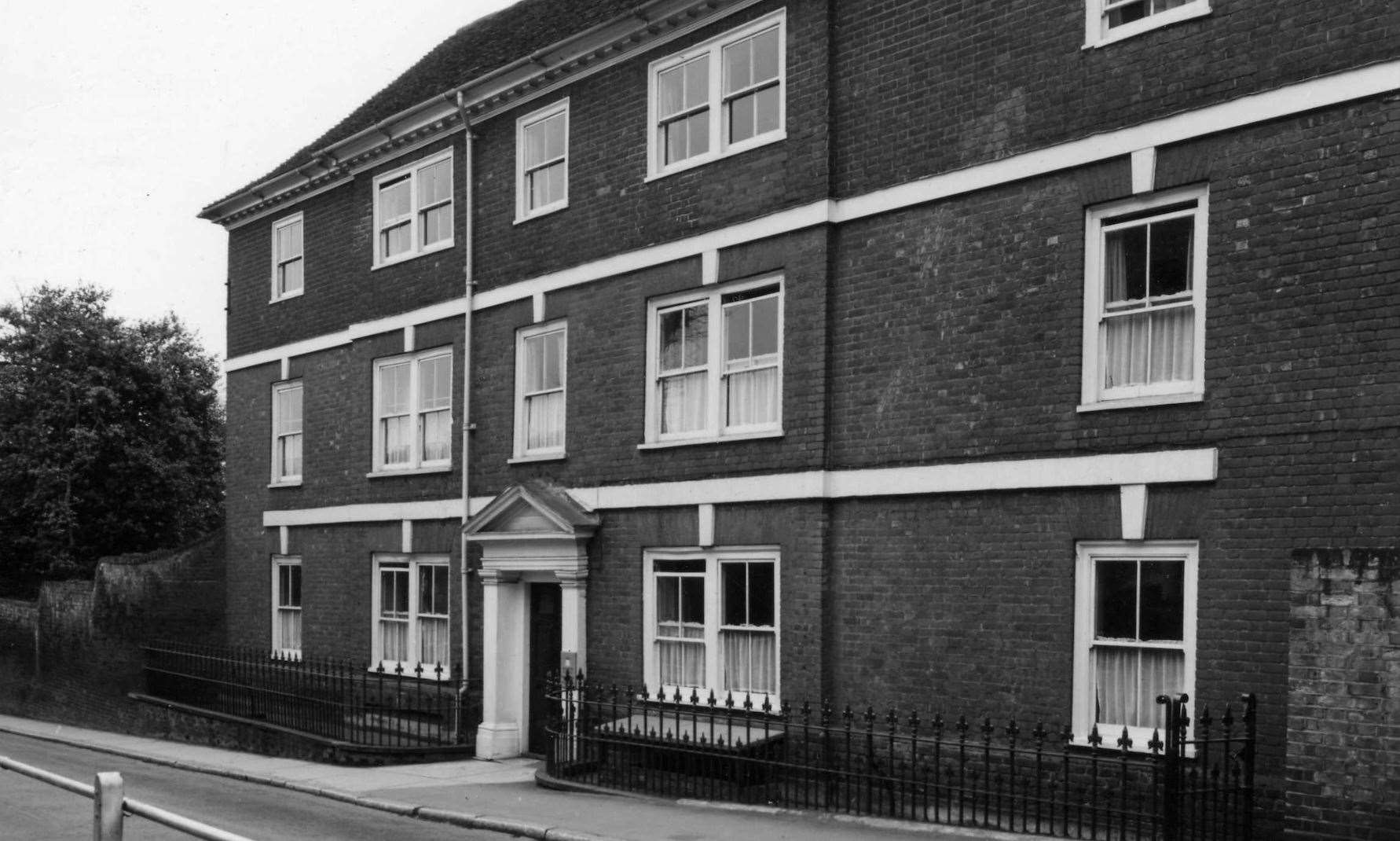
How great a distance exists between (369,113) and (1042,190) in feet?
50.9

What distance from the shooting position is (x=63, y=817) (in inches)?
548

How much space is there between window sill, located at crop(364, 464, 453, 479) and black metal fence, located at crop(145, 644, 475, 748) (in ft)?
9.54

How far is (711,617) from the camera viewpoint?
1661 cm

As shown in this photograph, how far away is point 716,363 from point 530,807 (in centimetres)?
543

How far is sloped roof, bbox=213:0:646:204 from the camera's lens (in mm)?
20156

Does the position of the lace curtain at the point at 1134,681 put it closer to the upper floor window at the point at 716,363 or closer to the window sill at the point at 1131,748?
the window sill at the point at 1131,748

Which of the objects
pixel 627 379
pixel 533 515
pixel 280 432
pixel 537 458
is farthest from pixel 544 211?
pixel 280 432

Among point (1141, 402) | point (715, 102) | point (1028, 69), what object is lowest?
point (1141, 402)

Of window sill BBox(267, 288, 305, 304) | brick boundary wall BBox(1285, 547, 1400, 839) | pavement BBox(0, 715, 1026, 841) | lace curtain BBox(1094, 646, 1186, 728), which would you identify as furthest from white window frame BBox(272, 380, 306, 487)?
brick boundary wall BBox(1285, 547, 1400, 839)

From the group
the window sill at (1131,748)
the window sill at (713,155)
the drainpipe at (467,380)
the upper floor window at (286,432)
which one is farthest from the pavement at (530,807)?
the window sill at (713,155)

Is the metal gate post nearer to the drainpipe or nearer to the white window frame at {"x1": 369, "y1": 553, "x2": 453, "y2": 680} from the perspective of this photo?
the drainpipe

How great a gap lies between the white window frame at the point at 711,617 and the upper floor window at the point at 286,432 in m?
10.4

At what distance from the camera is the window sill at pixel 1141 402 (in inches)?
485

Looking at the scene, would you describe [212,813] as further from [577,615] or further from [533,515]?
[533,515]
